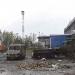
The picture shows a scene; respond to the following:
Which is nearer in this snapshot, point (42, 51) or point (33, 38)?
point (42, 51)

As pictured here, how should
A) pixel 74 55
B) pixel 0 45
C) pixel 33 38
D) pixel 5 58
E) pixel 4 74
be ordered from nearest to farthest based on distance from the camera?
pixel 4 74
pixel 74 55
pixel 5 58
pixel 0 45
pixel 33 38

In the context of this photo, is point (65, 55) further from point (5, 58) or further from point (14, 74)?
point (14, 74)

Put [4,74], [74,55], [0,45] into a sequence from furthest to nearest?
[0,45] < [74,55] < [4,74]

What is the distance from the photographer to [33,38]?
3979 inches

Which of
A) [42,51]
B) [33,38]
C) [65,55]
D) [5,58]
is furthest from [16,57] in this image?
[33,38]

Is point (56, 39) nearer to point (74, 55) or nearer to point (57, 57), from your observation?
point (57, 57)

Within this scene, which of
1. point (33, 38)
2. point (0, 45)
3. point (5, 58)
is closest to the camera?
point (5, 58)

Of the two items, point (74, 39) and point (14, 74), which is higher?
point (74, 39)

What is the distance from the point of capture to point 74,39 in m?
43.6

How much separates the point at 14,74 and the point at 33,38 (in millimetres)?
80689

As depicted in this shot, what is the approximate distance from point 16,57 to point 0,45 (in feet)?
21.2

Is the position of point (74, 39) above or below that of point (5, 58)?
above

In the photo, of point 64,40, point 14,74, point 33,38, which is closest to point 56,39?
point 64,40

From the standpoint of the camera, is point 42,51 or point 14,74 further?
point 42,51
